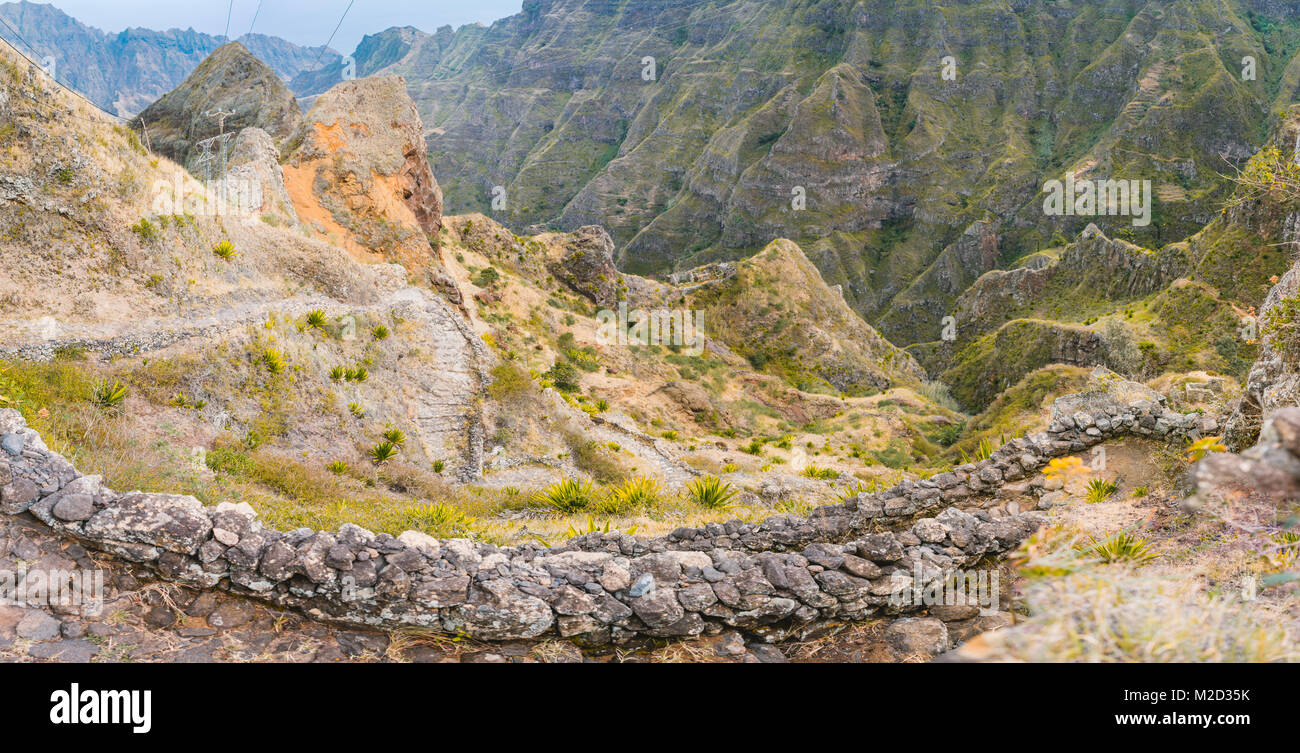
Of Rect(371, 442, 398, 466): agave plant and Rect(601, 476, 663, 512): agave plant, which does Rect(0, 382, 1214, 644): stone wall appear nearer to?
Rect(601, 476, 663, 512): agave plant

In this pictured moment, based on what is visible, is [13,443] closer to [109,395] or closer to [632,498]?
[109,395]

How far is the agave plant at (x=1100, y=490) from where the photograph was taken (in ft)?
29.5

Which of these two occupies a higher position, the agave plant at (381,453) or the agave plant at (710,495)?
the agave plant at (381,453)

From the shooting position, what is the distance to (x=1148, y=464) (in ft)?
33.2

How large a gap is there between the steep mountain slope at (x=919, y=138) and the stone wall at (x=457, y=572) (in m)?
108

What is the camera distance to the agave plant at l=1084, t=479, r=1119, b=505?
8984mm

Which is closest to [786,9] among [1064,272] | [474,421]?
[1064,272]

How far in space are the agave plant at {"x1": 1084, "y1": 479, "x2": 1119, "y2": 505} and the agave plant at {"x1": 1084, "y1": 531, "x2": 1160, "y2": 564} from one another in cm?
336

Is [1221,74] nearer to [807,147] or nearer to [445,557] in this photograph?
[807,147]

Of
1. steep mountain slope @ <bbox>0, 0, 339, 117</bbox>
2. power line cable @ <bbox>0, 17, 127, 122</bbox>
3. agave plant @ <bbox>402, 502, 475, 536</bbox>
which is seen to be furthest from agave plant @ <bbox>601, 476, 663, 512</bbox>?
steep mountain slope @ <bbox>0, 0, 339, 117</bbox>

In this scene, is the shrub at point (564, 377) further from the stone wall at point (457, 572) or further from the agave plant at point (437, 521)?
the stone wall at point (457, 572)

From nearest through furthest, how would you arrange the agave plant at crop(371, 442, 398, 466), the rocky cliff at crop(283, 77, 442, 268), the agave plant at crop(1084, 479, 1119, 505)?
the agave plant at crop(1084, 479, 1119, 505) → the agave plant at crop(371, 442, 398, 466) → the rocky cliff at crop(283, 77, 442, 268)

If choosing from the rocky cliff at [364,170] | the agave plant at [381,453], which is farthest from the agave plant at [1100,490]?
the rocky cliff at [364,170]

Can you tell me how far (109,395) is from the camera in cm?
1012
